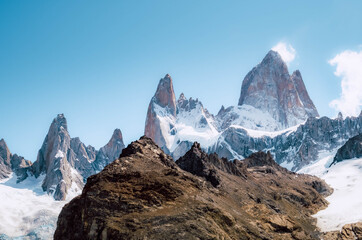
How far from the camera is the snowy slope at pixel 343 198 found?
7649 centimetres

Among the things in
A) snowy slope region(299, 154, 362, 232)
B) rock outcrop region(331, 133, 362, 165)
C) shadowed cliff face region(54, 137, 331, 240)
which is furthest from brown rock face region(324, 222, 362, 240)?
rock outcrop region(331, 133, 362, 165)

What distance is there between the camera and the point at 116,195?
144 feet

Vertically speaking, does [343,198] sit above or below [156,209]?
above

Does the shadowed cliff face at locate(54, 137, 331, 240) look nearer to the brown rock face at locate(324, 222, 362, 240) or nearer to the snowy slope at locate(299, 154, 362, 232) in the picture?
the brown rock face at locate(324, 222, 362, 240)

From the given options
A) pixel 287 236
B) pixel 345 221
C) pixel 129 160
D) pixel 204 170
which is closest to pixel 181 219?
pixel 129 160

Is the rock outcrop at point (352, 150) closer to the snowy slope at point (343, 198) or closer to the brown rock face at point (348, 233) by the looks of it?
the snowy slope at point (343, 198)

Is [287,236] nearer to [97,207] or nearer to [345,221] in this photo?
[345,221]

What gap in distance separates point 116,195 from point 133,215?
4.06 m

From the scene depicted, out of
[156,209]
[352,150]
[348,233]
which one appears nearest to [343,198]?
[348,233]

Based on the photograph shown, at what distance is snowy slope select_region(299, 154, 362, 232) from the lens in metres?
76.5

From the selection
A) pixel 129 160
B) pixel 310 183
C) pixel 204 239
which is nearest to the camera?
pixel 204 239

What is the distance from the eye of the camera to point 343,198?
108m

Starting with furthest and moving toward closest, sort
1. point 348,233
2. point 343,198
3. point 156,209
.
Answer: point 343,198 → point 348,233 → point 156,209

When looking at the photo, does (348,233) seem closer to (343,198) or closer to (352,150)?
(343,198)
